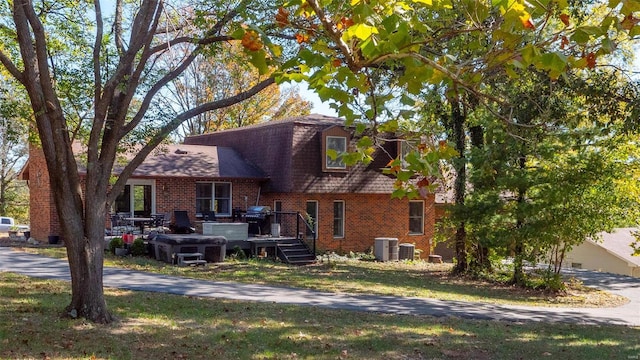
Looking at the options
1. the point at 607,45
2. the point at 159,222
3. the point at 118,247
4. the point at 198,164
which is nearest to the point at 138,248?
the point at 118,247

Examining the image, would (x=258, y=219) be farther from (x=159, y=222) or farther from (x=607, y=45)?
(x=607, y=45)

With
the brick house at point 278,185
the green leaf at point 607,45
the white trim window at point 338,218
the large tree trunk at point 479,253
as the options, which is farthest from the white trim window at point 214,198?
the green leaf at point 607,45

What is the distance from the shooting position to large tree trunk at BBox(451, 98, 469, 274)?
19750 millimetres

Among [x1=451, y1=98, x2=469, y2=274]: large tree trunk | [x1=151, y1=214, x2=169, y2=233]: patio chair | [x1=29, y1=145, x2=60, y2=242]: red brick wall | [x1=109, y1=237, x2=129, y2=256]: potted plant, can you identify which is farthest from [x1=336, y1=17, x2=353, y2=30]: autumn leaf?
[x1=29, y1=145, x2=60, y2=242]: red brick wall

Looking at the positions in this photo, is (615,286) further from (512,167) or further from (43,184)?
(43,184)

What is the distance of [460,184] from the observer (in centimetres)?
1980

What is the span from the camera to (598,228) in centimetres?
1689

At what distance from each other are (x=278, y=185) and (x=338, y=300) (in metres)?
12.3

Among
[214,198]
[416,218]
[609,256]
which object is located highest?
[214,198]

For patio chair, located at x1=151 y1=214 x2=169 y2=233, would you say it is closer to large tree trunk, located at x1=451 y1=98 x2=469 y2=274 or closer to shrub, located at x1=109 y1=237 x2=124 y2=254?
shrub, located at x1=109 y1=237 x2=124 y2=254

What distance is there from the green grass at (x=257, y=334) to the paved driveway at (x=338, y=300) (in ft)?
2.63

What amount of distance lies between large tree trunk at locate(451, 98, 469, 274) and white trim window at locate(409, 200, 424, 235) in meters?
7.16

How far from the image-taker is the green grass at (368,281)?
50.5ft

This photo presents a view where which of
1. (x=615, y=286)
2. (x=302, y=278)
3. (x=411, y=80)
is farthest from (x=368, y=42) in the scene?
(x=615, y=286)
